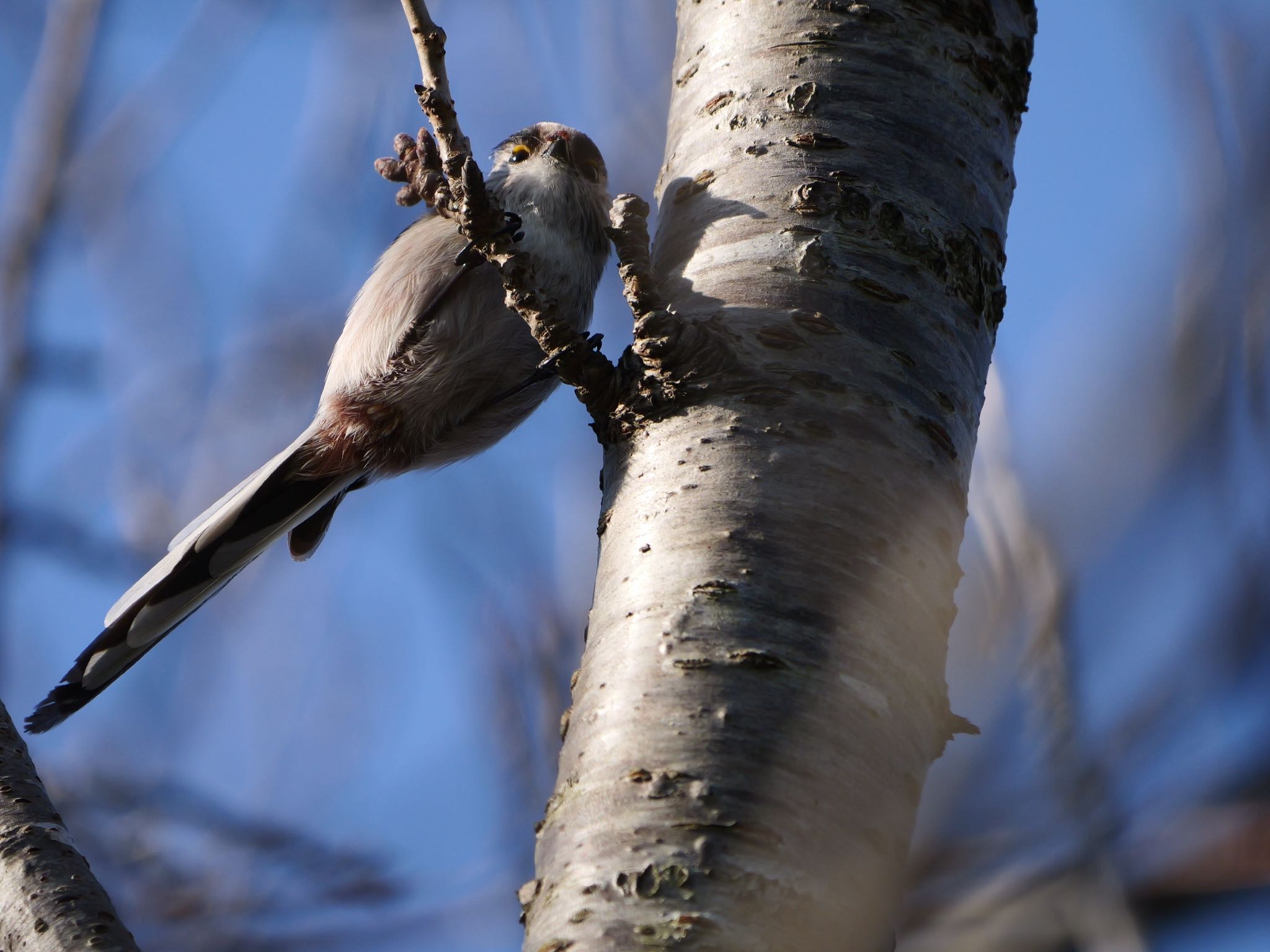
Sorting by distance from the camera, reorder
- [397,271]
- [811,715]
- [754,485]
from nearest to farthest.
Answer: [811,715] → [754,485] → [397,271]

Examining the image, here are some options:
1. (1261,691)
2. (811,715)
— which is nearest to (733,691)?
(811,715)

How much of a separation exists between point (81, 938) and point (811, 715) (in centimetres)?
89

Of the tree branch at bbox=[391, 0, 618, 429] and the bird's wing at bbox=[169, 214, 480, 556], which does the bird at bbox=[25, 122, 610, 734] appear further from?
the tree branch at bbox=[391, 0, 618, 429]

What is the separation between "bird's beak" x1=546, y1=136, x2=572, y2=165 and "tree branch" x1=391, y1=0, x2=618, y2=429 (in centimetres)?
128

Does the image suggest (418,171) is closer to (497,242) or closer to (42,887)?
(497,242)

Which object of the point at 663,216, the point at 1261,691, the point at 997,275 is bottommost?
the point at 1261,691

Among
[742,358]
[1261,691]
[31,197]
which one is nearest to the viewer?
[1261,691]

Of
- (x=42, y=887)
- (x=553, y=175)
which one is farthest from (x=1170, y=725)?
(x=553, y=175)

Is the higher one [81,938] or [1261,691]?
[81,938]

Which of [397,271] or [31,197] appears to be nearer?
[31,197]

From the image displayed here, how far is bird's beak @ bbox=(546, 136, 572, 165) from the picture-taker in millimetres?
2857

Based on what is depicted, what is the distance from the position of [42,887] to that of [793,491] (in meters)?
1.01

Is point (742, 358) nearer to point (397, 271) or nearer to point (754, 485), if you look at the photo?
point (754, 485)

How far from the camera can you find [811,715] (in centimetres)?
118
